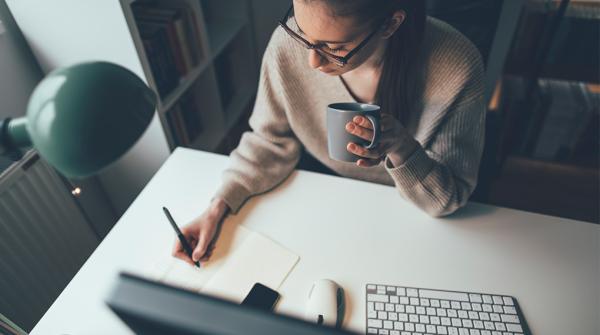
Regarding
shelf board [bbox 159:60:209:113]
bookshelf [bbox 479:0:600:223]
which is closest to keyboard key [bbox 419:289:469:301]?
bookshelf [bbox 479:0:600:223]

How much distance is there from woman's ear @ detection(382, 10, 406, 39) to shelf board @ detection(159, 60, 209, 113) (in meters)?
0.93

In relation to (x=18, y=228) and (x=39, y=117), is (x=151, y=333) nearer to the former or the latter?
(x=39, y=117)

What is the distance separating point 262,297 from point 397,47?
598mm

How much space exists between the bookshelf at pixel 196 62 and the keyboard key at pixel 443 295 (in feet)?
3.48

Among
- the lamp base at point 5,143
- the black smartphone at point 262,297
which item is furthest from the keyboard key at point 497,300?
the lamp base at point 5,143

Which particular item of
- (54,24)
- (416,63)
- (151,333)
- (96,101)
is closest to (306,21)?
(416,63)

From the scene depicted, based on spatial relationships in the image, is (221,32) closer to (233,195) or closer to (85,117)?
(233,195)

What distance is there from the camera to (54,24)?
4.10ft

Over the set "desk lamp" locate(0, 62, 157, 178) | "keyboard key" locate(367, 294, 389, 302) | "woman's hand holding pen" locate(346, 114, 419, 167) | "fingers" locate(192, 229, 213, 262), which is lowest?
"keyboard key" locate(367, 294, 389, 302)

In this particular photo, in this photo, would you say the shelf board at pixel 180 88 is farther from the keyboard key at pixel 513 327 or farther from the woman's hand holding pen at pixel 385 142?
the keyboard key at pixel 513 327

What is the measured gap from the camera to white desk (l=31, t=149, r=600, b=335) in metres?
0.79

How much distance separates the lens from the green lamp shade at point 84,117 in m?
0.41

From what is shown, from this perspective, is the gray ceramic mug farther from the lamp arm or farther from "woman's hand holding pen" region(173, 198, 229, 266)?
the lamp arm

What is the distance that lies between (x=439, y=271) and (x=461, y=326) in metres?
0.12
